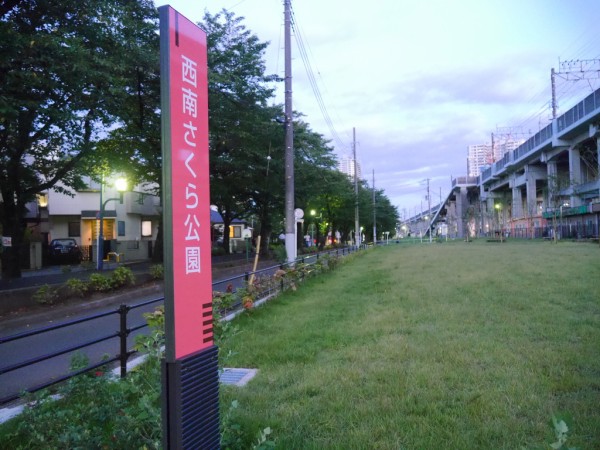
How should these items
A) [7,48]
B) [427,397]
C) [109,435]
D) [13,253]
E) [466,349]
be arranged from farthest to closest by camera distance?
1. [13,253]
2. [7,48]
3. [466,349]
4. [427,397]
5. [109,435]

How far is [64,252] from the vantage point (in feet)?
107

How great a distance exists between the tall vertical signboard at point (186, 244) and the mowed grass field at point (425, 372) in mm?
1448

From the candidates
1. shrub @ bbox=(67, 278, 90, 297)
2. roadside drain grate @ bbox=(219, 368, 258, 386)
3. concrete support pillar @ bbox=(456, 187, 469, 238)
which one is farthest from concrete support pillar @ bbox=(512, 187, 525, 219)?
roadside drain grate @ bbox=(219, 368, 258, 386)

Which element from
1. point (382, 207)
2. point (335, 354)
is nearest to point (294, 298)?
point (335, 354)

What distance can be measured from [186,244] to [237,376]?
3714 mm

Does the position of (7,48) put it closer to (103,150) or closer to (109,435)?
(109,435)

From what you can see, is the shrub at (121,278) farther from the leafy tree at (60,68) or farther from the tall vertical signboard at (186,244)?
the tall vertical signboard at (186,244)

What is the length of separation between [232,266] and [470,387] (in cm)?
2198

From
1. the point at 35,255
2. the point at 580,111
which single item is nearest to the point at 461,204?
the point at 580,111

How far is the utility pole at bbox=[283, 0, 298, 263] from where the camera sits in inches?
707

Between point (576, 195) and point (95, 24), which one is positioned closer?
point (95, 24)

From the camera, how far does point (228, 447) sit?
3535 mm

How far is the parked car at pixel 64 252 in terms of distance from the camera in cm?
3216

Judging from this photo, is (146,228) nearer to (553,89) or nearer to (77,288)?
(77,288)
